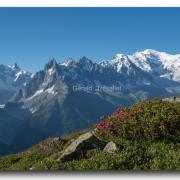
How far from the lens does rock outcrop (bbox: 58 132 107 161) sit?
19.1 m

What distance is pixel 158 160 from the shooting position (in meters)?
17.5

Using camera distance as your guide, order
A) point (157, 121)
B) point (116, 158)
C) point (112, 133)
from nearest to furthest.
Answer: point (116, 158)
point (157, 121)
point (112, 133)

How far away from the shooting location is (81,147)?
64.6ft

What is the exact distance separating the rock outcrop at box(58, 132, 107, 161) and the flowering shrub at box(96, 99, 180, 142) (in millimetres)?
1847

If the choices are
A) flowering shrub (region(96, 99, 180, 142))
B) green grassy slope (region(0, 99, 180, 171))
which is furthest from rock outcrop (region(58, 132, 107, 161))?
flowering shrub (region(96, 99, 180, 142))

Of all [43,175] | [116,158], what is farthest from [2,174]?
[116,158]

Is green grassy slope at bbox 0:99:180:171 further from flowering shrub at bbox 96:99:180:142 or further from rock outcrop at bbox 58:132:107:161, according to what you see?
rock outcrop at bbox 58:132:107:161

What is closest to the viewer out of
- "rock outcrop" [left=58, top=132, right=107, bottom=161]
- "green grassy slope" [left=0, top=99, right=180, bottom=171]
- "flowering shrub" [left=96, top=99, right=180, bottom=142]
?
"green grassy slope" [left=0, top=99, right=180, bottom=171]

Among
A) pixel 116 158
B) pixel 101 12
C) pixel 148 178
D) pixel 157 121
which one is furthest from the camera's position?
pixel 157 121

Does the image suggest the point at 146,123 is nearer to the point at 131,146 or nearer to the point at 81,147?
the point at 131,146

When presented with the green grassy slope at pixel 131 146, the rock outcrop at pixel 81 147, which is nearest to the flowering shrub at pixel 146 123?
the green grassy slope at pixel 131 146

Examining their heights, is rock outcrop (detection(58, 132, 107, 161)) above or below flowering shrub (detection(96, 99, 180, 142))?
below

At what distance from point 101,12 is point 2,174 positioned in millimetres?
7116
